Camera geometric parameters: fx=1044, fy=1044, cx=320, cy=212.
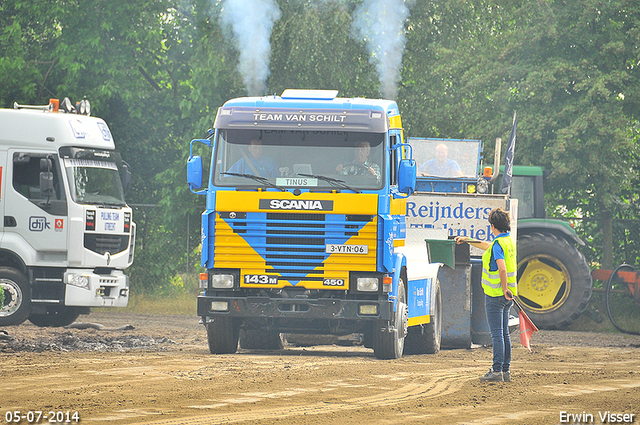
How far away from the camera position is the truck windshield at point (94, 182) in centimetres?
1762

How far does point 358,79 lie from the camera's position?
77.9 ft

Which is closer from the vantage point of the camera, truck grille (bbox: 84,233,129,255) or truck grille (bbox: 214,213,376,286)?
truck grille (bbox: 214,213,376,286)

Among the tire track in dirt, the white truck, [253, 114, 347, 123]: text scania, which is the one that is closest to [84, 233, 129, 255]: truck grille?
the white truck

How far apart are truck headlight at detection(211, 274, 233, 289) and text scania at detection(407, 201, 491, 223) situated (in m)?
4.51

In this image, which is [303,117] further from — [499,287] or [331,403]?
[331,403]

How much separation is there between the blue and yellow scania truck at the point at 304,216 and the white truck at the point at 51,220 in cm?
491

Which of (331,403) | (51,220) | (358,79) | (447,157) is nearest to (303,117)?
(331,403)

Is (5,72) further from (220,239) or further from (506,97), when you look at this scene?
(220,239)

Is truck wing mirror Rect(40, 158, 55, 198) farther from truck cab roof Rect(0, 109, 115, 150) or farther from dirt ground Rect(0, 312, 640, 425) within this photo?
dirt ground Rect(0, 312, 640, 425)

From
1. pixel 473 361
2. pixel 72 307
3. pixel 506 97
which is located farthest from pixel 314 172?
pixel 506 97

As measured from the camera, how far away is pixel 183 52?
85.8ft

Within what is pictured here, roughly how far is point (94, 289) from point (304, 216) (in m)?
6.16

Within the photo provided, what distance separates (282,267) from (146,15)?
14.1 metres

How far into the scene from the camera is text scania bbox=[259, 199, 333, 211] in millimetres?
12766
